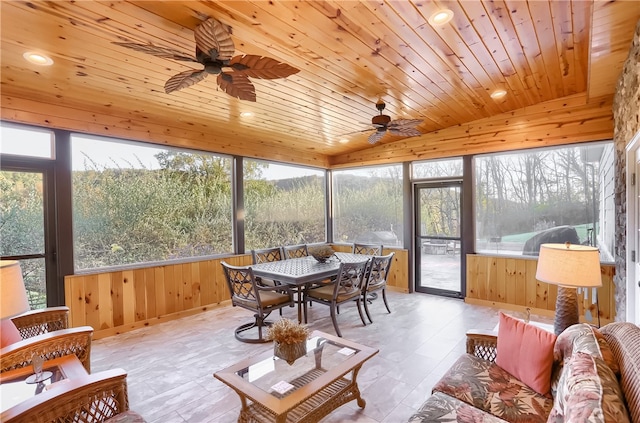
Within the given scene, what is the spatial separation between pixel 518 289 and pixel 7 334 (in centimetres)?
559

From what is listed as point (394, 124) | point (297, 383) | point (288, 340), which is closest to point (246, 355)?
point (288, 340)

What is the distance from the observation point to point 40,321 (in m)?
2.45

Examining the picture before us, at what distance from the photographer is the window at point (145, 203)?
3.71 metres

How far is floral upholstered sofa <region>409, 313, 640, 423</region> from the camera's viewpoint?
1.11 meters

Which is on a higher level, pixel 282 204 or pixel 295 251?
pixel 282 204

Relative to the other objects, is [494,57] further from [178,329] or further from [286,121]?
[178,329]

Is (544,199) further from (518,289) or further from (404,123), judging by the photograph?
(404,123)

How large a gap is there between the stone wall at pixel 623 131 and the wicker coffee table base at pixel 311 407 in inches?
116

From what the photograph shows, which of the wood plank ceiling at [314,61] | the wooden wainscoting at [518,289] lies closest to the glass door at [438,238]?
the wooden wainscoting at [518,289]

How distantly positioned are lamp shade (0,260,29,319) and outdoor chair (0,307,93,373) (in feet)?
1.43

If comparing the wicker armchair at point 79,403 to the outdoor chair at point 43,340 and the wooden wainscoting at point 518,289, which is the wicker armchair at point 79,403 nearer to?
the outdoor chair at point 43,340

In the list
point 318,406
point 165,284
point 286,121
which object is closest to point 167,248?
point 165,284

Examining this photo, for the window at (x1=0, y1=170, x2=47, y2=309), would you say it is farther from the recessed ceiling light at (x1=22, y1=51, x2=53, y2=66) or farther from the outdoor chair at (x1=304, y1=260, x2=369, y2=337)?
the outdoor chair at (x1=304, y1=260, x2=369, y2=337)

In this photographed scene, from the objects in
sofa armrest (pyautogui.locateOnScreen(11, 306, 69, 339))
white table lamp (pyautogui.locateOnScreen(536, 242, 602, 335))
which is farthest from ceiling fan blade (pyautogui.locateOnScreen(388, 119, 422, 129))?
sofa armrest (pyautogui.locateOnScreen(11, 306, 69, 339))
